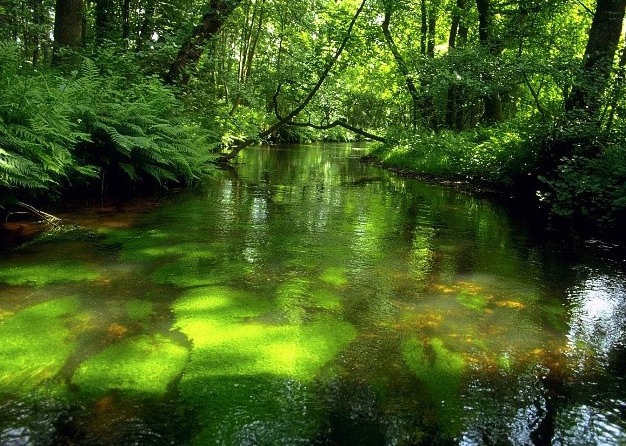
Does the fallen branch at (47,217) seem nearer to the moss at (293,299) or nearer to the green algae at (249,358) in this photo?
the green algae at (249,358)

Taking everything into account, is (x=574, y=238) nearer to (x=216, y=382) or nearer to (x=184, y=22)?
(x=216, y=382)

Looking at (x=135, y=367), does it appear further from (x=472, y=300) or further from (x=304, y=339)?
(x=472, y=300)

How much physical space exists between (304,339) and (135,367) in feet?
3.00

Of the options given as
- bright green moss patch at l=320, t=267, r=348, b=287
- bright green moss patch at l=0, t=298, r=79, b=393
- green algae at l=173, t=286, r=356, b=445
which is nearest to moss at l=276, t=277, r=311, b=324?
green algae at l=173, t=286, r=356, b=445

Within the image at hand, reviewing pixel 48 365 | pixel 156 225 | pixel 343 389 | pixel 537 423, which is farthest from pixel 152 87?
pixel 537 423

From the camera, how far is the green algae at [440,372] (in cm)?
211

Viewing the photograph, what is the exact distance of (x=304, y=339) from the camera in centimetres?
277

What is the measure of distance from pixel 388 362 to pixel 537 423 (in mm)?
742

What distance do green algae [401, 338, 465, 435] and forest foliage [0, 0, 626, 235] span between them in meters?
3.71

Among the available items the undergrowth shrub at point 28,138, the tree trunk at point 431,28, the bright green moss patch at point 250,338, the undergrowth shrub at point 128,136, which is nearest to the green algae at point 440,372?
the bright green moss patch at point 250,338

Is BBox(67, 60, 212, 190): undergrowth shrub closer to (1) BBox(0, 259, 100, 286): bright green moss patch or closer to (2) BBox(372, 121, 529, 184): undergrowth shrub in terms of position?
(1) BBox(0, 259, 100, 286): bright green moss patch

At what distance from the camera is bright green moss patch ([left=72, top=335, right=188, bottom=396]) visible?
2.19 metres

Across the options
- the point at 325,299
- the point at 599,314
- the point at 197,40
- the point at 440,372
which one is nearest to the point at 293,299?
the point at 325,299

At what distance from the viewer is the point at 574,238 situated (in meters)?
5.89
